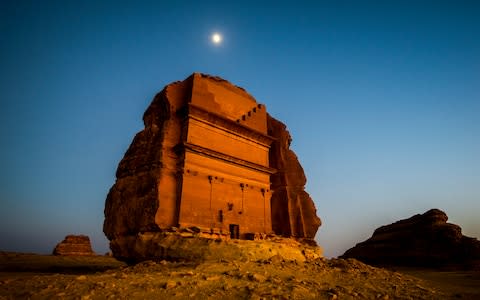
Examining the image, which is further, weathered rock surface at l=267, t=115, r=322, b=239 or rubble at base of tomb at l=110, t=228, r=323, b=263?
weathered rock surface at l=267, t=115, r=322, b=239

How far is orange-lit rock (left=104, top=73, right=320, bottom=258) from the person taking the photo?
41.3 ft

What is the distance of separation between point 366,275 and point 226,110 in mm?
11256

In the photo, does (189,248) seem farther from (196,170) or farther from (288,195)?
(288,195)

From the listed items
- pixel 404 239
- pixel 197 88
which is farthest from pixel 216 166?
pixel 404 239

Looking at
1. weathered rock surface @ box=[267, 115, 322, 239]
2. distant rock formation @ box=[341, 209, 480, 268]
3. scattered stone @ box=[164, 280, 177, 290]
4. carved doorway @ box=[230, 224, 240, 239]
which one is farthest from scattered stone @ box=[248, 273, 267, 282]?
distant rock formation @ box=[341, 209, 480, 268]

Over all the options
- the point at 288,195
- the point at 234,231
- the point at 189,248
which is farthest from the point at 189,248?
the point at 288,195

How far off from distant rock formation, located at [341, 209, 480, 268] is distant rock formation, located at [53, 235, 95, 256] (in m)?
33.1

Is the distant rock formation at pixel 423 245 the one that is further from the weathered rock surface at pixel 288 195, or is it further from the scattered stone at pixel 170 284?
the scattered stone at pixel 170 284

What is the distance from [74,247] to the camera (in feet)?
111

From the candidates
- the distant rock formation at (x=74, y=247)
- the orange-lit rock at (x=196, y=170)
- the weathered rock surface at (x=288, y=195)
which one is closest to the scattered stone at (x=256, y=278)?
the orange-lit rock at (x=196, y=170)

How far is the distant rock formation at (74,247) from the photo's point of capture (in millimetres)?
32781

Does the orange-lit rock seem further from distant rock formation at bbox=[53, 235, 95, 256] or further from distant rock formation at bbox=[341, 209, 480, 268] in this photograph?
distant rock formation at bbox=[53, 235, 95, 256]

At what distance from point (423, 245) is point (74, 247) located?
39.5 meters

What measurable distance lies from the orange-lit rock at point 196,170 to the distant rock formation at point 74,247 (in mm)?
24838
